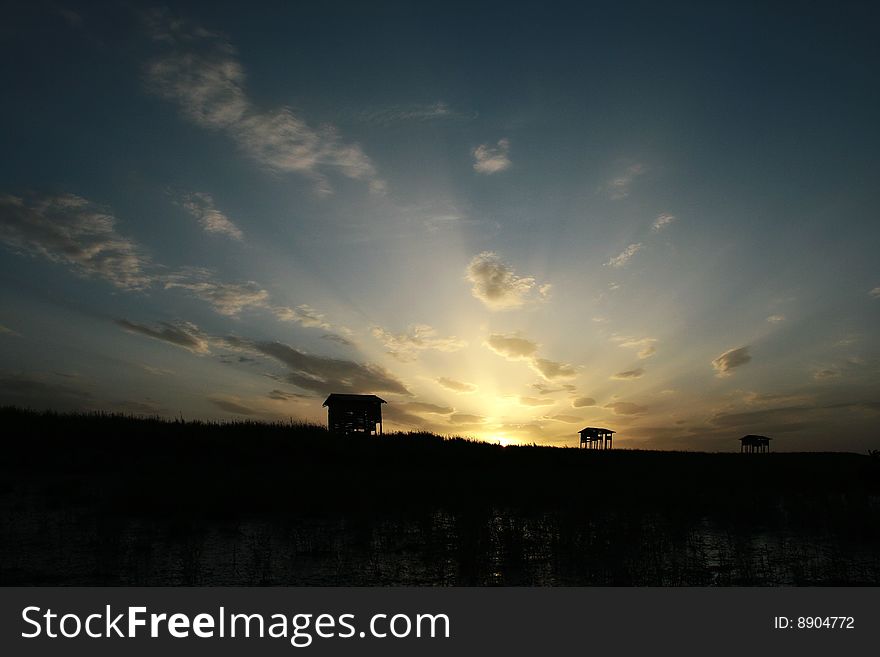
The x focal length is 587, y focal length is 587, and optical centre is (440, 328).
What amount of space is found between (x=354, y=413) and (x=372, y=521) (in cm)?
3090

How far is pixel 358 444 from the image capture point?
108 ft

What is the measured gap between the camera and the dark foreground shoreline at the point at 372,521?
10391 millimetres

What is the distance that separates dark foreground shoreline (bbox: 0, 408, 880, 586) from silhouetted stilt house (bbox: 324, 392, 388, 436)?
16.3 metres

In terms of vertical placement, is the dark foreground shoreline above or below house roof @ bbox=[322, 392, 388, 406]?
below

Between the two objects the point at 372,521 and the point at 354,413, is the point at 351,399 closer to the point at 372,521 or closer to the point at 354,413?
the point at 354,413

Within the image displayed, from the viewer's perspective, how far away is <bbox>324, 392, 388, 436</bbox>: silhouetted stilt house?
44812 millimetres

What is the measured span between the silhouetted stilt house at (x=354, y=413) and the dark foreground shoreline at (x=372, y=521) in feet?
53.6

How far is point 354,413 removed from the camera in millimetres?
45250

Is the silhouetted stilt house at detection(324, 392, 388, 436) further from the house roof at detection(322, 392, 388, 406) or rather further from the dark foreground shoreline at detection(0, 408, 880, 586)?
the dark foreground shoreline at detection(0, 408, 880, 586)

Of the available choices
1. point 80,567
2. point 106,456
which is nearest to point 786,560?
point 80,567

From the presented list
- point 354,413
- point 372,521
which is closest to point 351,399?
point 354,413

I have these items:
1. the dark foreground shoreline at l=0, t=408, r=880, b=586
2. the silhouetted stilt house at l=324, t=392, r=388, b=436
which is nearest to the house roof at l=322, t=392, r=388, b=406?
the silhouetted stilt house at l=324, t=392, r=388, b=436

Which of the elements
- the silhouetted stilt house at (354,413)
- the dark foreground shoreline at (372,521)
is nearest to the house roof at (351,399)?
the silhouetted stilt house at (354,413)
